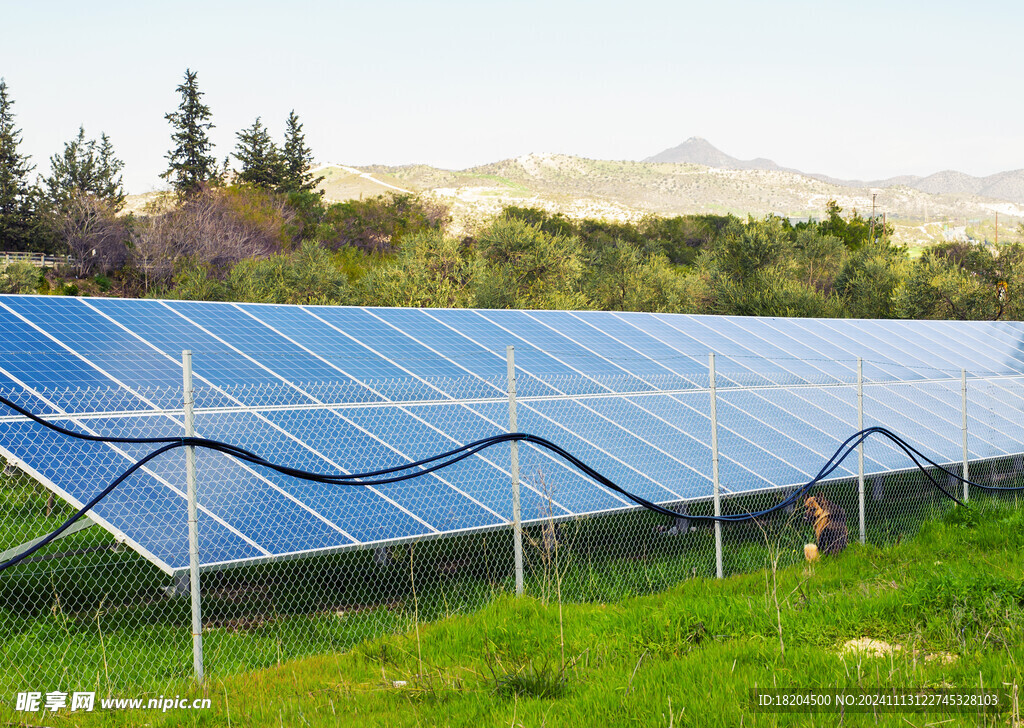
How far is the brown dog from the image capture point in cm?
1115

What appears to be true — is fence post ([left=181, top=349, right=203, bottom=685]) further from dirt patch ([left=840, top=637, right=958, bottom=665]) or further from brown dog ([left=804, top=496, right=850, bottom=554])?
brown dog ([left=804, top=496, right=850, bottom=554])

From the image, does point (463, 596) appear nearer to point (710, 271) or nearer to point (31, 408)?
point (31, 408)

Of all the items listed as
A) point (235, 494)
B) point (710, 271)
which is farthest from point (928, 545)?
point (710, 271)

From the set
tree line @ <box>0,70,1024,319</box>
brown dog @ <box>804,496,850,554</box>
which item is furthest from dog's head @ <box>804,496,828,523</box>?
tree line @ <box>0,70,1024,319</box>

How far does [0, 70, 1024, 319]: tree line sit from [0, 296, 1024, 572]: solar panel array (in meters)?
20.4

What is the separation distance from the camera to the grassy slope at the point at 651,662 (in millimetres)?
5836

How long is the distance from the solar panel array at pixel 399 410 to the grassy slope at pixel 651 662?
1.39m

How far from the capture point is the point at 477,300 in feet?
118

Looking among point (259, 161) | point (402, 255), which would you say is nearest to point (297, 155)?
point (259, 161)

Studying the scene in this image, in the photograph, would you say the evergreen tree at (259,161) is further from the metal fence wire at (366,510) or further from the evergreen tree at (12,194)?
the metal fence wire at (366,510)

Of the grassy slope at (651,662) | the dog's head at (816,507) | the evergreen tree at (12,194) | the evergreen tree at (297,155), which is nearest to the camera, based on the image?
the grassy slope at (651,662)

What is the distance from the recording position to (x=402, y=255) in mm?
41875

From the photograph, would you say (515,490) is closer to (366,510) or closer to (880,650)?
(366,510)

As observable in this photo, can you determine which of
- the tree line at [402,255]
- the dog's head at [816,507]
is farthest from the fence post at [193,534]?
the tree line at [402,255]
